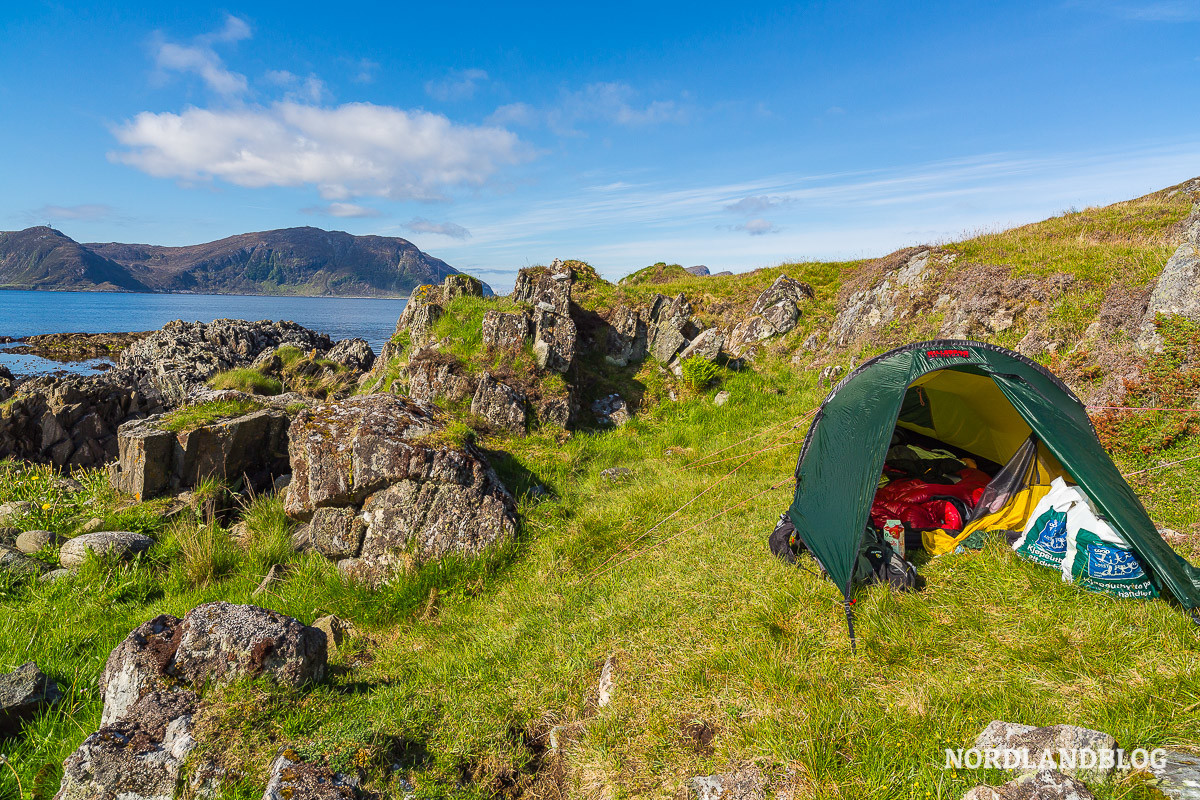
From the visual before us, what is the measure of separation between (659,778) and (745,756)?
2.18ft

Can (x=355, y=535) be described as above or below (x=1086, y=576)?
below

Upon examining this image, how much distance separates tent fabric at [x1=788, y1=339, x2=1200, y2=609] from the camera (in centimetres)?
506

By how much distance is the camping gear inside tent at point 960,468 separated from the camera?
523 centimetres

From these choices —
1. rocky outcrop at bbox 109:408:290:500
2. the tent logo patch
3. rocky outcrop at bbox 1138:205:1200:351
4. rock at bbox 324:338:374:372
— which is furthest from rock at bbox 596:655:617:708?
rock at bbox 324:338:374:372

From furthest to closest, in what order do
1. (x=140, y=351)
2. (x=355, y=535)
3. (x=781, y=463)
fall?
(x=140, y=351), (x=781, y=463), (x=355, y=535)

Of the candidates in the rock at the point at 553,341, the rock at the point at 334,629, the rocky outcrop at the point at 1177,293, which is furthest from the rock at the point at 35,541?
the rocky outcrop at the point at 1177,293

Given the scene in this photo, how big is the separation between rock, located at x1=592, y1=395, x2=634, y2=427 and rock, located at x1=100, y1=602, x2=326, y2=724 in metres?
9.95

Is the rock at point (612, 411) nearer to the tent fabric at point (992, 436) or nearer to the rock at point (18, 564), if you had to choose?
the tent fabric at point (992, 436)

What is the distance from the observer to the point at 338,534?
7793mm

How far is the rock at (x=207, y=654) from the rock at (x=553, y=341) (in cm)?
969

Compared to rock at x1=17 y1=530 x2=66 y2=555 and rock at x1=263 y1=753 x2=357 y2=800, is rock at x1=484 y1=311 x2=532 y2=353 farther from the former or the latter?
rock at x1=263 y1=753 x2=357 y2=800

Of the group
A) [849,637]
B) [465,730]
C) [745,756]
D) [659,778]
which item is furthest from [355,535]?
[849,637]

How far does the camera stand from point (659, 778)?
3.77 metres

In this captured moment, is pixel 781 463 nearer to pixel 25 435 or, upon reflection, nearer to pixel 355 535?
pixel 355 535
